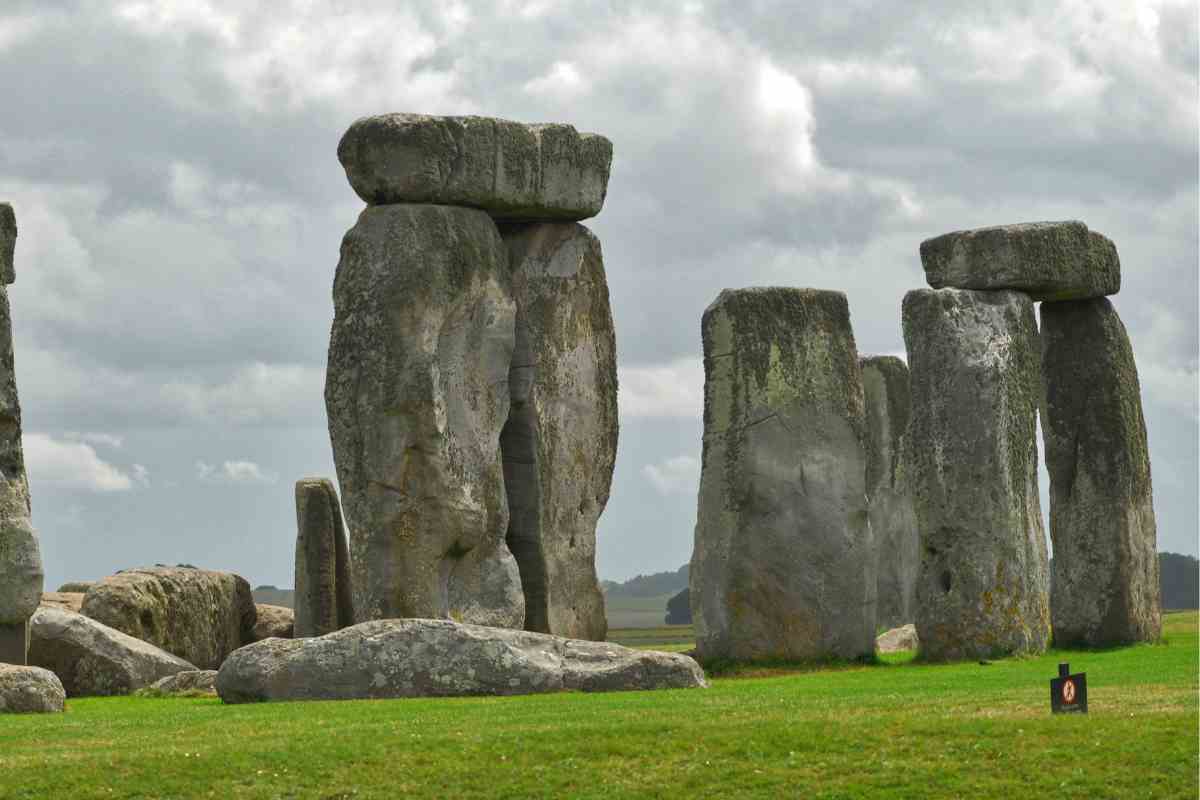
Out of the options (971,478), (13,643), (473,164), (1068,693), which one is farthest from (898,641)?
(1068,693)

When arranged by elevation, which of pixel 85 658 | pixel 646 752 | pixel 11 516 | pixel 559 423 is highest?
pixel 559 423

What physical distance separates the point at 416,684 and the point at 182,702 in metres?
3.02

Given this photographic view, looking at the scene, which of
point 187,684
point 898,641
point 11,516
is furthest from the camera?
point 898,641

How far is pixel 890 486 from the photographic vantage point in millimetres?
38250

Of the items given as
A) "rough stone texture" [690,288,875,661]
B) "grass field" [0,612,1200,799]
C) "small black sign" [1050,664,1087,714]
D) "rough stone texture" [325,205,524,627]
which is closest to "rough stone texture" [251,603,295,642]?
"rough stone texture" [325,205,524,627]

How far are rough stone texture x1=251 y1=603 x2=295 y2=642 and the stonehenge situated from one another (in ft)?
14.1

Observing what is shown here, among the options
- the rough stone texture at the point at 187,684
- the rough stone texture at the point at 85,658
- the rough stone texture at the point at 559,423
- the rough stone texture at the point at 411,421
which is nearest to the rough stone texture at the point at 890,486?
the rough stone texture at the point at 559,423

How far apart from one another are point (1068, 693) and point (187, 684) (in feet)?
34.4

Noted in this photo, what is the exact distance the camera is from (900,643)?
103ft

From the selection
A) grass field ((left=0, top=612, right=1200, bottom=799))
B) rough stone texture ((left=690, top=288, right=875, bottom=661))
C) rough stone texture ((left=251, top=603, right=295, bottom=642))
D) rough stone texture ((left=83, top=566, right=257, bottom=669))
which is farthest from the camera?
rough stone texture ((left=251, top=603, right=295, bottom=642))

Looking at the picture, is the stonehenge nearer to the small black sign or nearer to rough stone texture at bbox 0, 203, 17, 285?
rough stone texture at bbox 0, 203, 17, 285

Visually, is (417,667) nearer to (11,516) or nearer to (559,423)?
(11,516)

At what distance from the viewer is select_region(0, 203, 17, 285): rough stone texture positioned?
24047mm

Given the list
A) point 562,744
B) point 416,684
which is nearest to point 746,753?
point 562,744
